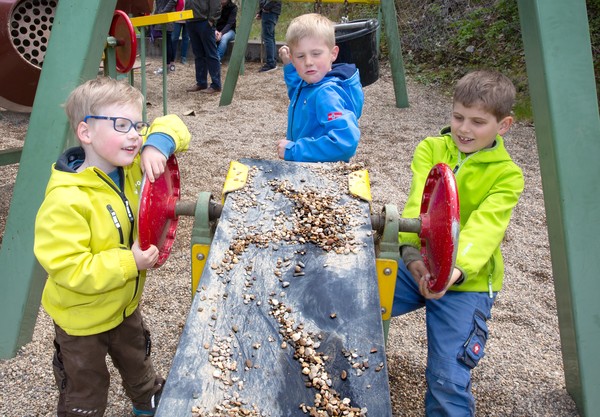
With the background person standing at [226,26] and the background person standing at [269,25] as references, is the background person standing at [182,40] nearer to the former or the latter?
the background person standing at [226,26]

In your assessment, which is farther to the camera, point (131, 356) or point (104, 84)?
point (131, 356)

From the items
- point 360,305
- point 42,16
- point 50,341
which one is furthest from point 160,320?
point 42,16

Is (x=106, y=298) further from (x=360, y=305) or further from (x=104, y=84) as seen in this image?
(x=360, y=305)

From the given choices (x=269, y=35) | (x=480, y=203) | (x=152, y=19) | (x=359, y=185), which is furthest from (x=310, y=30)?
(x=269, y=35)

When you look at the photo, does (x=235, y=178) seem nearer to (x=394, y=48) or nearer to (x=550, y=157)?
(x=550, y=157)

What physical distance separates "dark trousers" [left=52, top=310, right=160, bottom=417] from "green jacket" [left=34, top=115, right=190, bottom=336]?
0.06 metres

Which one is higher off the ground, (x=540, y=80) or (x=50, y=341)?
(x=540, y=80)

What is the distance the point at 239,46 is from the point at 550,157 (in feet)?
13.9

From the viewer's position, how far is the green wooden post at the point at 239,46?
205 inches

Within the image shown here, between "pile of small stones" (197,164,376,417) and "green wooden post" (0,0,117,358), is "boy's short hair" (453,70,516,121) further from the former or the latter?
"green wooden post" (0,0,117,358)

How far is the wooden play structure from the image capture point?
5.55 ft

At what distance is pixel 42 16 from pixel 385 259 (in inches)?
97.3

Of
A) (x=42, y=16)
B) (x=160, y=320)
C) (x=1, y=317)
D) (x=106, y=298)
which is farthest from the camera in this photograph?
(x=42, y=16)

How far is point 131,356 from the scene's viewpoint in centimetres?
185
